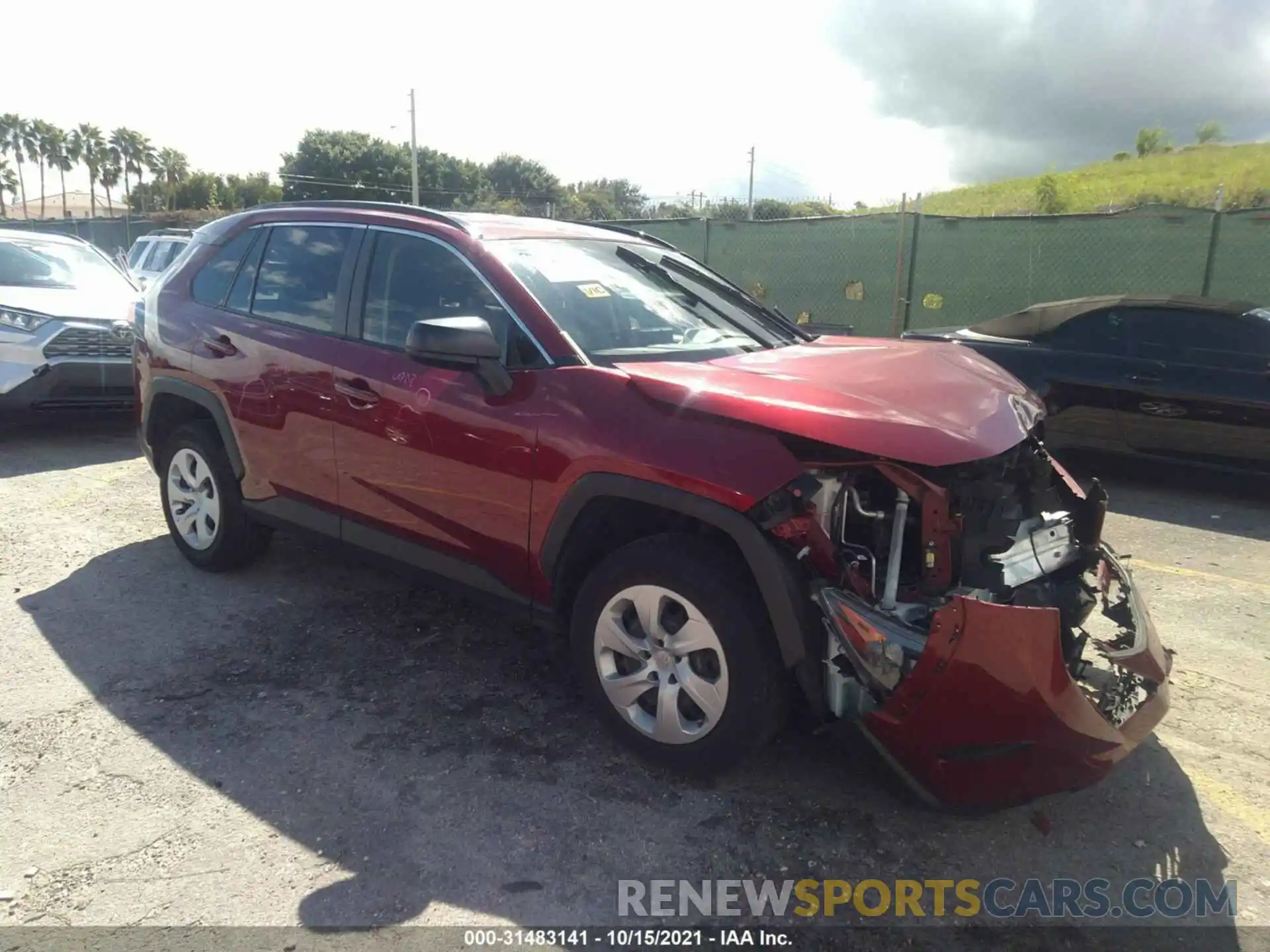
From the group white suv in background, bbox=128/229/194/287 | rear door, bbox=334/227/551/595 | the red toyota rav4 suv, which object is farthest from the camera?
white suv in background, bbox=128/229/194/287

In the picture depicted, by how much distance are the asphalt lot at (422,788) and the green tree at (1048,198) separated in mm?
23597

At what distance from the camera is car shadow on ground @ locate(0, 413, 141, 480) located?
6.97 metres

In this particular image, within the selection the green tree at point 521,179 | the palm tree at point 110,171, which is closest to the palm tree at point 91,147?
the palm tree at point 110,171

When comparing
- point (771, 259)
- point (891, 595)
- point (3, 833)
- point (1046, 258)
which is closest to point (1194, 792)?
point (891, 595)

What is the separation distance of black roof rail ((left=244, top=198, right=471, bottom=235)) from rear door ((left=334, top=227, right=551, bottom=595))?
11cm

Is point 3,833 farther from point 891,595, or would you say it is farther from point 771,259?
point 771,259

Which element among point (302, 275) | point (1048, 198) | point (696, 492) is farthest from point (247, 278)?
point (1048, 198)

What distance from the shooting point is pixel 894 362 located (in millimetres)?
3393

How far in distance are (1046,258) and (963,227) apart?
41.8 inches

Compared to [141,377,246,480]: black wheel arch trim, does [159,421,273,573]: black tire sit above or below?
below

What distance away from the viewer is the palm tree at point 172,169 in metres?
77.5

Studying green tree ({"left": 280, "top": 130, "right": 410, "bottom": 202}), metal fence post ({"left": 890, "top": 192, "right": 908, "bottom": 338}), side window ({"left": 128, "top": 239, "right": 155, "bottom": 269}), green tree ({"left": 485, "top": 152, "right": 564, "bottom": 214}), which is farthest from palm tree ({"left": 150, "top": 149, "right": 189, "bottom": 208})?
metal fence post ({"left": 890, "top": 192, "right": 908, "bottom": 338})

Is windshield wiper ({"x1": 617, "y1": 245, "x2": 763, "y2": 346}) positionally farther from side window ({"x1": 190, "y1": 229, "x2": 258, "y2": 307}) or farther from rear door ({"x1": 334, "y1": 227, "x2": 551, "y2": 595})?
side window ({"x1": 190, "y1": 229, "x2": 258, "y2": 307})

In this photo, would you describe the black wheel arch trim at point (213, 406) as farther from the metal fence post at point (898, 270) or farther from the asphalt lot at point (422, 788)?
the metal fence post at point (898, 270)
